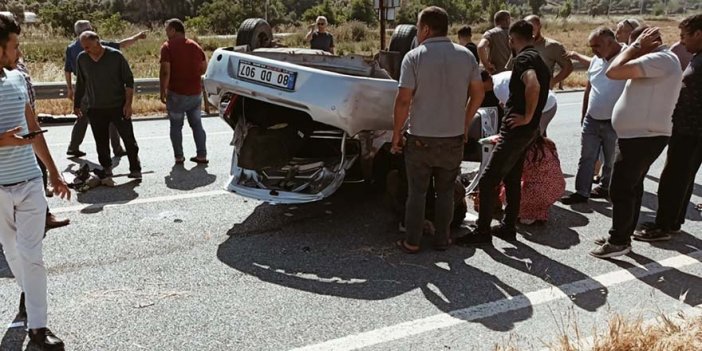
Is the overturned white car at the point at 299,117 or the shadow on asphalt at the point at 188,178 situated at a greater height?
the overturned white car at the point at 299,117

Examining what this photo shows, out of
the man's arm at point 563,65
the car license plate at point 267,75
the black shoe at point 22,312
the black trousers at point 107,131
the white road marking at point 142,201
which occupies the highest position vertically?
the car license plate at point 267,75

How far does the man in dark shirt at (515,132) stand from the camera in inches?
186

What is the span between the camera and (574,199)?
6234 millimetres

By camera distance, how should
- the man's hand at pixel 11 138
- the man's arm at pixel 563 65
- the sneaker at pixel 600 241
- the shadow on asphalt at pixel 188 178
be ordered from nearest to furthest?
the man's hand at pixel 11 138
the sneaker at pixel 600 241
the shadow on asphalt at pixel 188 178
the man's arm at pixel 563 65

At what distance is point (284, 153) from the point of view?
5594mm

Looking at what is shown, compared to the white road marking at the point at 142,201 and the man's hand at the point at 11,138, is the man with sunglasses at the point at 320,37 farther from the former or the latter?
the man's hand at the point at 11,138

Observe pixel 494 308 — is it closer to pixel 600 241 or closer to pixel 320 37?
pixel 600 241

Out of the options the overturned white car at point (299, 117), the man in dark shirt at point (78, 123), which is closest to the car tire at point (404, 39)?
the overturned white car at point (299, 117)

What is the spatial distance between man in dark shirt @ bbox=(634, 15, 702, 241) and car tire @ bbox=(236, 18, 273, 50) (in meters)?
5.04

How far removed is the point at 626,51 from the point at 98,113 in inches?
201

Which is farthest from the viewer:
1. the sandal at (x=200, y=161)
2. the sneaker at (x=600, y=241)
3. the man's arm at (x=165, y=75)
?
the sandal at (x=200, y=161)

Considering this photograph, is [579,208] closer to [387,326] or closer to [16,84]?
[387,326]

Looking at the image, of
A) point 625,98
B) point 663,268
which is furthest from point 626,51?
point 663,268

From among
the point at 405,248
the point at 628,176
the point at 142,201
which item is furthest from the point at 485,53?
the point at 142,201
